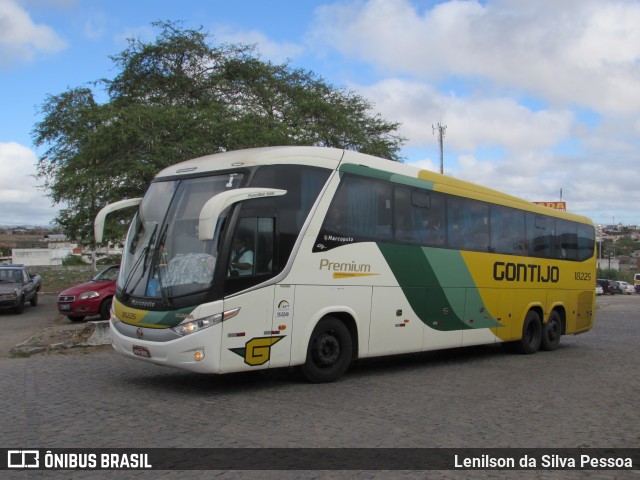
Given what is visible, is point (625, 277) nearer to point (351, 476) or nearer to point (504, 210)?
point (504, 210)

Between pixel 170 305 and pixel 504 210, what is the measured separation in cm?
824

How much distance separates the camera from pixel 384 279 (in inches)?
397

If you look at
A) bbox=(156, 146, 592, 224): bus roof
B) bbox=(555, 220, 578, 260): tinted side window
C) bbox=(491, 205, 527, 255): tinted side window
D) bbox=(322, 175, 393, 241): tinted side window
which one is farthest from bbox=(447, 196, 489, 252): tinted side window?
bbox=(555, 220, 578, 260): tinted side window

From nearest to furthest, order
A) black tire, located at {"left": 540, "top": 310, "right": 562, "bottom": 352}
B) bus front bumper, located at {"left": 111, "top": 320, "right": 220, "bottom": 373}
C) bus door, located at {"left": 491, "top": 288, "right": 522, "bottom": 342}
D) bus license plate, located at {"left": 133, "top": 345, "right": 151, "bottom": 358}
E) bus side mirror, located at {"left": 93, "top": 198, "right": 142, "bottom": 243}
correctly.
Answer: bus front bumper, located at {"left": 111, "top": 320, "right": 220, "bottom": 373}
bus license plate, located at {"left": 133, "top": 345, "right": 151, "bottom": 358}
bus side mirror, located at {"left": 93, "top": 198, "right": 142, "bottom": 243}
bus door, located at {"left": 491, "top": 288, "right": 522, "bottom": 342}
black tire, located at {"left": 540, "top": 310, "right": 562, "bottom": 352}

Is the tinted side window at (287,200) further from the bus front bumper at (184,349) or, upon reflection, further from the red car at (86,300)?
the red car at (86,300)

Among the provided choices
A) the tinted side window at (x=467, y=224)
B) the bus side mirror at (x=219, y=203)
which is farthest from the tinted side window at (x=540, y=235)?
the bus side mirror at (x=219, y=203)

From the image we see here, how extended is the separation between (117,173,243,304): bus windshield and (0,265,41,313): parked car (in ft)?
47.4

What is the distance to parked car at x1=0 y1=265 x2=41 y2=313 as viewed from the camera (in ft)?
69.2

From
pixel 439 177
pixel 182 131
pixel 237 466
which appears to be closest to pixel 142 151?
pixel 182 131

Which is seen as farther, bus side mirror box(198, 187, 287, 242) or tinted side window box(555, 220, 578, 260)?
tinted side window box(555, 220, 578, 260)

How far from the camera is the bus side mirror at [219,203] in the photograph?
6.95 meters

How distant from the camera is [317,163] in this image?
920 centimetres

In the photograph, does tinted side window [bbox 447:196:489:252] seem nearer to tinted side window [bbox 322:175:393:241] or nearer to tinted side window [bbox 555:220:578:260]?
tinted side window [bbox 322:175:393:241]

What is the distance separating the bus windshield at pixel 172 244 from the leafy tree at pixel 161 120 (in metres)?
10.3
